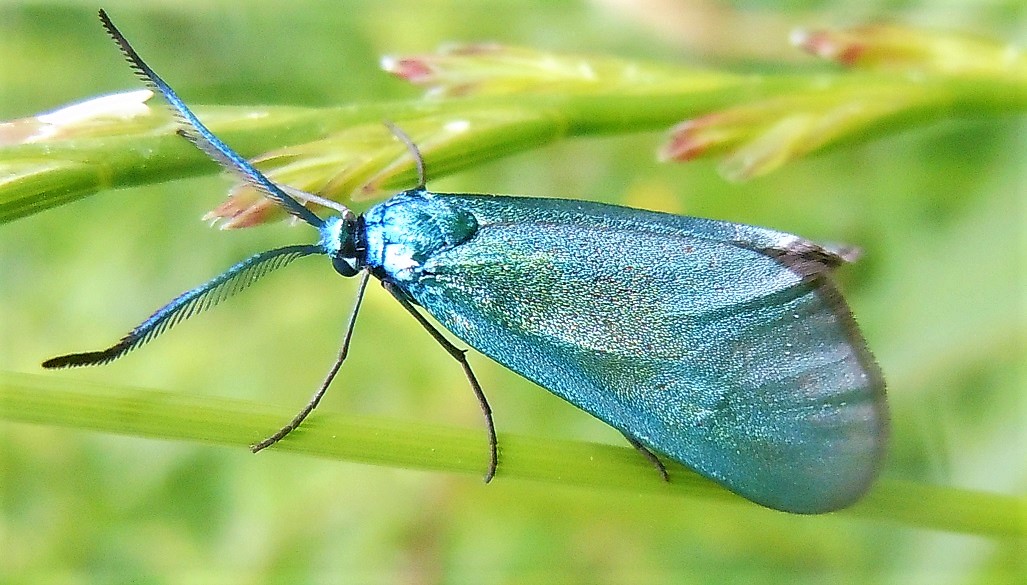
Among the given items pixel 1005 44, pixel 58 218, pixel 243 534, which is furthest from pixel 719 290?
pixel 58 218

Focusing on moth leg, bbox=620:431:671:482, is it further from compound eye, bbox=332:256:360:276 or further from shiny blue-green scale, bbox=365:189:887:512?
compound eye, bbox=332:256:360:276

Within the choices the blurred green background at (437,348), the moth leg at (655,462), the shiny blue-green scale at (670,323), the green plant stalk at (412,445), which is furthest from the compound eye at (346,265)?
the blurred green background at (437,348)

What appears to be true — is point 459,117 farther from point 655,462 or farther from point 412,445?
point 655,462

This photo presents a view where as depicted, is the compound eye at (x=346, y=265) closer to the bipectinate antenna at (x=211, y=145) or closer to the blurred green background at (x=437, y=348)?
the bipectinate antenna at (x=211, y=145)

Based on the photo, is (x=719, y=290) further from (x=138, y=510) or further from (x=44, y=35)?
(x=44, y=35)

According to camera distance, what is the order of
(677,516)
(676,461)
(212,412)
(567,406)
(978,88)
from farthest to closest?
(567,406) → (677,516) → (978,88) → (676,461) → (212,412)

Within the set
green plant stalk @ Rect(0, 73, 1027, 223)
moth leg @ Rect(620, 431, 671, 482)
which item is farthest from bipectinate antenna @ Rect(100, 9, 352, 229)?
moth leg @ Rect(620, 431, 671, 482)
